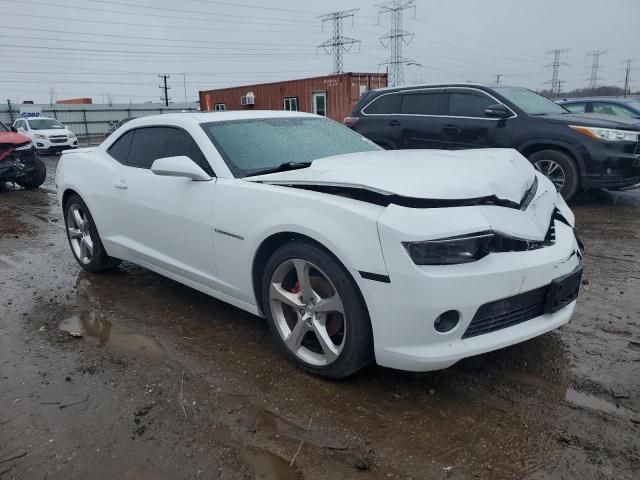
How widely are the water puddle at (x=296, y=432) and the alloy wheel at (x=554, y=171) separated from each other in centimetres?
587

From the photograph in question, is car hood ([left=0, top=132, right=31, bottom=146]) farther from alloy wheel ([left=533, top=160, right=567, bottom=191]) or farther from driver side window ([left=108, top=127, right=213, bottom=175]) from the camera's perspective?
alloy wheel ([left=533, top=160, right=567, bottom=191])

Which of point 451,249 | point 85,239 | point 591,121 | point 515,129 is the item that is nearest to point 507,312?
point 451,249

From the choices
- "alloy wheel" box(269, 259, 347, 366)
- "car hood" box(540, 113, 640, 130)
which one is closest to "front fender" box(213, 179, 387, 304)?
"alloy wheel" box(269, 259, 347, 366)

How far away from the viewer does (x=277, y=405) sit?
2.60 meters

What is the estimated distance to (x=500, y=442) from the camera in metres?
2.26

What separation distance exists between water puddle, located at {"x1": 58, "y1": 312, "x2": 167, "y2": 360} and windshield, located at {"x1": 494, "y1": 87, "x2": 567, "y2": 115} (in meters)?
6.15

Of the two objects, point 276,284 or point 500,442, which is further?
point 276,284

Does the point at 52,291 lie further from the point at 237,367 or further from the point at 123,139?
the point at 237,367

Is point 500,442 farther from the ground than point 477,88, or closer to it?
closer to it

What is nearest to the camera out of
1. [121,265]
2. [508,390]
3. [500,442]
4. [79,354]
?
[500,442]

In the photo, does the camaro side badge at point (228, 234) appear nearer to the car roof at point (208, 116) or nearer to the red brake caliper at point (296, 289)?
the red brake caliper at point (296, 289)

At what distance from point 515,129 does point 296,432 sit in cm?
610

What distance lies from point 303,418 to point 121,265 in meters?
3.31

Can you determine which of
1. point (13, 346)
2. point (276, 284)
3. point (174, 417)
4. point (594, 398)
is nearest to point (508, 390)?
point (594, 398)
